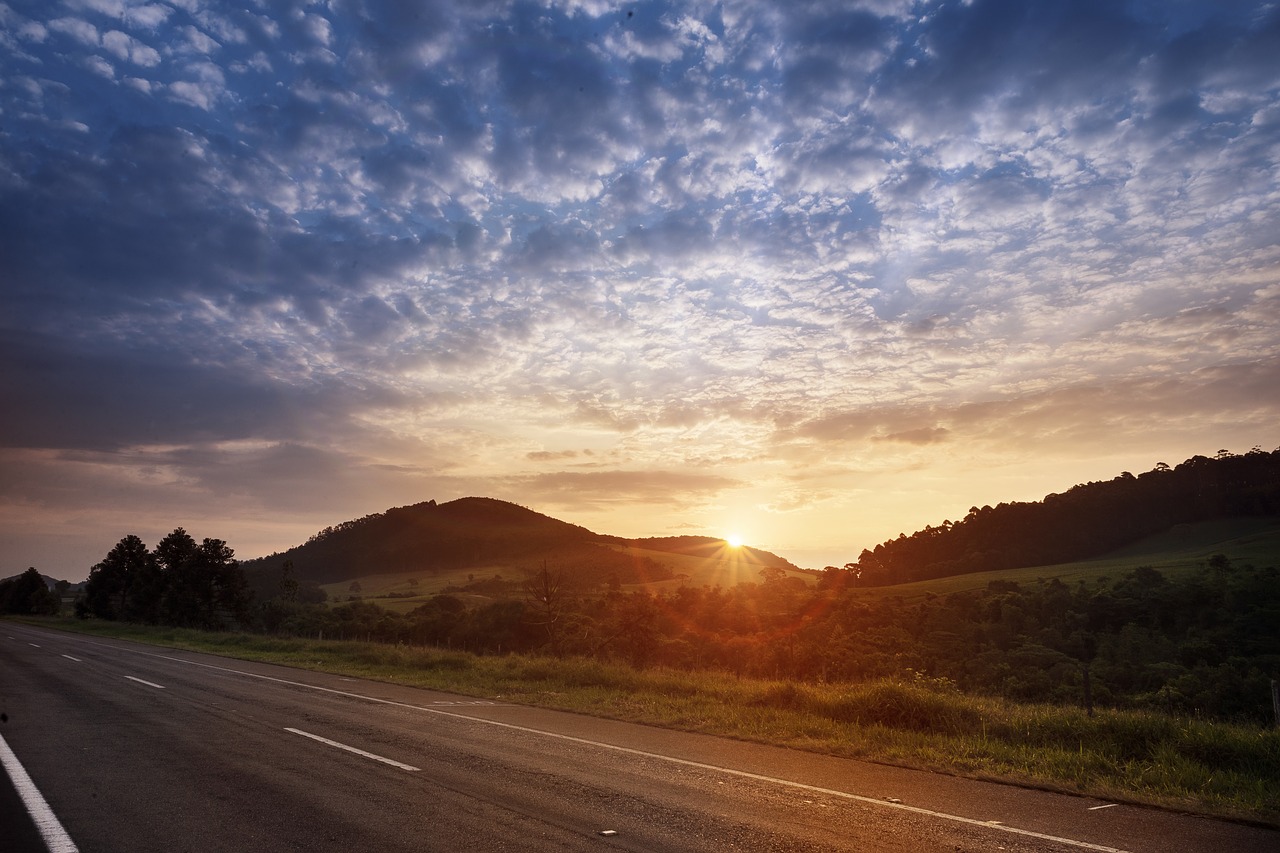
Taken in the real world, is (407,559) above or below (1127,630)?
above

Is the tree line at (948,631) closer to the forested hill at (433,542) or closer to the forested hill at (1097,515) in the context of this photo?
the forested hill at (1097,515)

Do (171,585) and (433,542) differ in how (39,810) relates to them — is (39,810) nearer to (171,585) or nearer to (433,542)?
(171,585)

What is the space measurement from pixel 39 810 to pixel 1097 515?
441 feet

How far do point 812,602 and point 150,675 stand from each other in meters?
71.7

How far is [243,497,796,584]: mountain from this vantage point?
157m

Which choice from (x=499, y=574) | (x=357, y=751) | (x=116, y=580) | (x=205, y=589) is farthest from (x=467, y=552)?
(x=357, y=751)

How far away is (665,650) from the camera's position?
54.4 meters

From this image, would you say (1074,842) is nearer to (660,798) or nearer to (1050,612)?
(660,798)

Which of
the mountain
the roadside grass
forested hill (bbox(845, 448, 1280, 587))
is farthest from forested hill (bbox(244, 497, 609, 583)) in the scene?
the roadside grass

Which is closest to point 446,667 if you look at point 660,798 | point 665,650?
point 660,798

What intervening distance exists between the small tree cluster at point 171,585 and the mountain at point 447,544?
6827cm

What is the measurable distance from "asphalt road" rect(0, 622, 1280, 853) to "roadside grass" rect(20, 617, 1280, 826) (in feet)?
2.09

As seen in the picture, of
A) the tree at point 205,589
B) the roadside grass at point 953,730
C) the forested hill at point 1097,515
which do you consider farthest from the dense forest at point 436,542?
the roadside grass at point 953,730

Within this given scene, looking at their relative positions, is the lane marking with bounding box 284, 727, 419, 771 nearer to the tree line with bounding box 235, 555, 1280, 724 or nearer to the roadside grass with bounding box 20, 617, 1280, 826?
the roadside grass with bounding box 20, 617, 1280, 826
